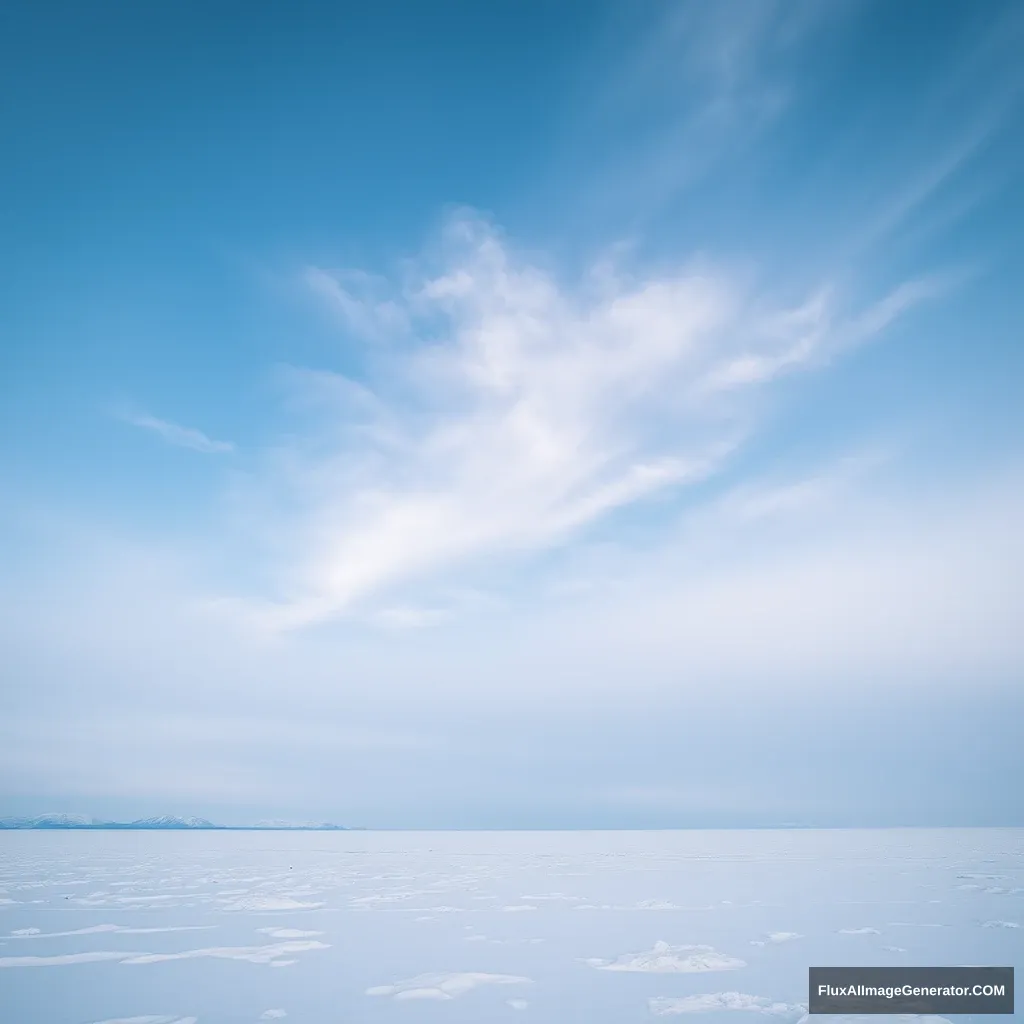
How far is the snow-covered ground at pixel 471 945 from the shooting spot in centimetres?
823

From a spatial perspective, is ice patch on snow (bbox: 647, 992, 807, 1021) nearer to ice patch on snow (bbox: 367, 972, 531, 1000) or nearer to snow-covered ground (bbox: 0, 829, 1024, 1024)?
snow-covered ground (bbox: 0, 829, 1024, 1024)

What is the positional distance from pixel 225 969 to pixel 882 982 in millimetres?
9016

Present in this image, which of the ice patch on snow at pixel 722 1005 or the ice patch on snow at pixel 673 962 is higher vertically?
the ice patch on snow at pixel 722 1005

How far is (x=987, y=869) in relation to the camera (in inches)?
974

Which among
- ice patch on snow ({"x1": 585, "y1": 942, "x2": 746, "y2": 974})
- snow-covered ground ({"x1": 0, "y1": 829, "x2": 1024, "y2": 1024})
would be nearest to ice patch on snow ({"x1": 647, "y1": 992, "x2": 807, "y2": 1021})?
snow-covered ground ({"x1": 0, "y1": 829, "x2": 1024, "y2": 1024})

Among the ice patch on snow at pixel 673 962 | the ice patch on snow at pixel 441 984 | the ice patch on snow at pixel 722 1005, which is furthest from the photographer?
the ice patch on snow at pixel 673 962

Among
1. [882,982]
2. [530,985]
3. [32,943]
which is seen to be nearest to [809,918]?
[882,982]

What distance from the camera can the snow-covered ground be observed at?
8234 mm

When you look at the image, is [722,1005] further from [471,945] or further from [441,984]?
[471,945]

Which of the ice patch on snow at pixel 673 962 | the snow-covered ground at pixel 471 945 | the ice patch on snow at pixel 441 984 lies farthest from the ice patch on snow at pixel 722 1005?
the ice patch on snow at pixel 441 984

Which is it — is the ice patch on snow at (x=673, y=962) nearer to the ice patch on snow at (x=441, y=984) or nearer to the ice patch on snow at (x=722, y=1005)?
the ice patch on snow at (x=722, y=1005)

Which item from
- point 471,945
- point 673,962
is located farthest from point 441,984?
point 673,962

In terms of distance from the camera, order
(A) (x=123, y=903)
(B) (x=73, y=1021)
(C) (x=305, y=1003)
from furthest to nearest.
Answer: (A) (x=123, y=903)
(C) (x=305, y=1003)
(B) (x=73, y=1021)

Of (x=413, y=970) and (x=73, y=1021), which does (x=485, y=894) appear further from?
(x=73, y=1021)
